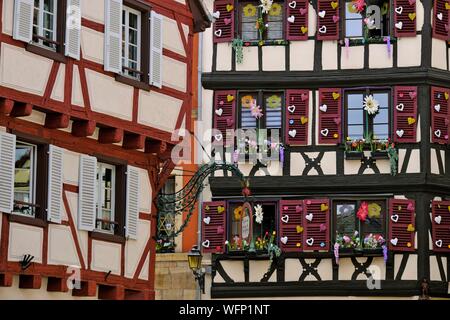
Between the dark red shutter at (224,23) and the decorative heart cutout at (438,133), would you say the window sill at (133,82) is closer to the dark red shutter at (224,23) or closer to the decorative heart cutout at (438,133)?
the dark red shutter at (224,23)

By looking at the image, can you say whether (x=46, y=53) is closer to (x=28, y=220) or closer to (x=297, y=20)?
(x=28, y=220)

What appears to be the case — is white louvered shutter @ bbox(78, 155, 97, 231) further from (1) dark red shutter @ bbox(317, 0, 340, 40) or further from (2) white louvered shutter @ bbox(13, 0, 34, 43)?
(1) dark red shutter @ bbox(317, 0, 340, 40)

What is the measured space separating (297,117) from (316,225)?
267 centimetres

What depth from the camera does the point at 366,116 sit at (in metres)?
39.3

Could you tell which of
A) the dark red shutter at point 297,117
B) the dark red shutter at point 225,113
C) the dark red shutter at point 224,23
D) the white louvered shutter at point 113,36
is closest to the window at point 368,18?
the dark red shutter at point 297,117

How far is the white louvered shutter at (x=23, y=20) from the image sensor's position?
24.3 metres

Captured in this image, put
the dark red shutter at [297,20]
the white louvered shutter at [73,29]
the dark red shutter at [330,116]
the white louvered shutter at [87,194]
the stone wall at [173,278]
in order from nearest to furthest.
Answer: the white louvered shutter at [73,29]
the white louvered shutter at [87,194]
the dark red shutter at [330,116]
the dark red shutter at [297,20]
the stone wall at [173,278]

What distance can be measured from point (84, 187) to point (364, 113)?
14.3 m

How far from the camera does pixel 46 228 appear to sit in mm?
25188

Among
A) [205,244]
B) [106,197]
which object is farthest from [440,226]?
[106,197]

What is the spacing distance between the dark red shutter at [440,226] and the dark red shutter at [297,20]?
523 cm
